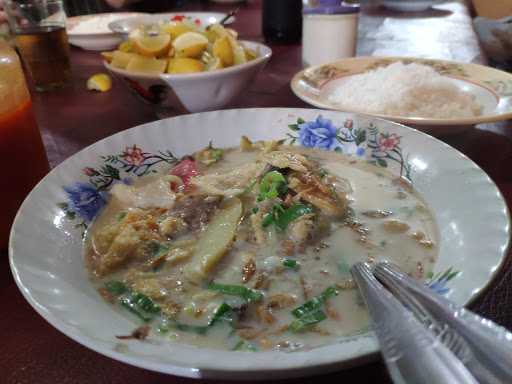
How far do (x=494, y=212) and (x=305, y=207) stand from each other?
0.44 metres

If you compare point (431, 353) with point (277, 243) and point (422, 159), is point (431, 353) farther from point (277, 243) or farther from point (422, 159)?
point (422, 159)

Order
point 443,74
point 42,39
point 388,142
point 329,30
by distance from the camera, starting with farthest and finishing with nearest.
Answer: point 329,30, point 42,39, point 443,74, point 388,142

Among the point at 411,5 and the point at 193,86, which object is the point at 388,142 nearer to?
the point at 193,86

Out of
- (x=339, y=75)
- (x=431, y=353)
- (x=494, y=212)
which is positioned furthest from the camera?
(x=339, y=75)

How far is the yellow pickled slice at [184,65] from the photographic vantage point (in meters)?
1.70

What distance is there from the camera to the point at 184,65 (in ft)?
5.62

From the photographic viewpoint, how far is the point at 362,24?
3.71m

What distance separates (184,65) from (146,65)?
15 centimetres

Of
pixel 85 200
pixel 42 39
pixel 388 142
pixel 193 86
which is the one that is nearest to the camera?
pixel 85 200

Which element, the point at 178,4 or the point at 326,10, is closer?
the point at 326,10

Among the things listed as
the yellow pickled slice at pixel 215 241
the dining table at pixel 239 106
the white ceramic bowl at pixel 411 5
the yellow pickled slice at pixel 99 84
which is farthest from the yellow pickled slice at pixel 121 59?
the white ceramic bowl at pixel 411 5

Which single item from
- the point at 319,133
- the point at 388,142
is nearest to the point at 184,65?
the point at 319,133

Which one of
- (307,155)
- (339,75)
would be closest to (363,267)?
(307,155)

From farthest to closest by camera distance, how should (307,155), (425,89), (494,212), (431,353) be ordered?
(425,89) < (307,155) < (494,212) < (431,353)
